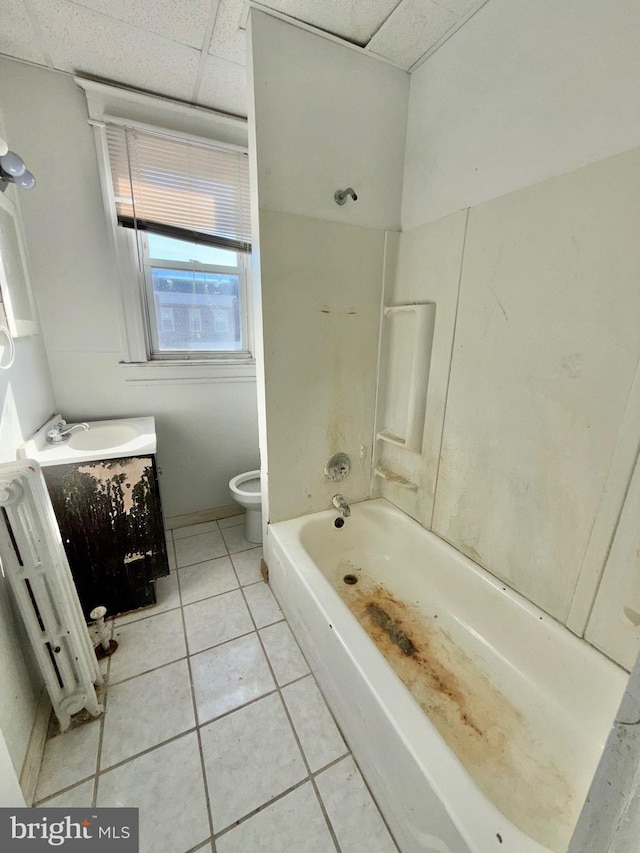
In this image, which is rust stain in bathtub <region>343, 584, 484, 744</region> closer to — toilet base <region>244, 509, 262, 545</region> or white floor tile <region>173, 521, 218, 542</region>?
toilet base <region>244, 509, 262, 545</region>

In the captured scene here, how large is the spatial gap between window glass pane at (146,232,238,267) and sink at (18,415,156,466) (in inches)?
38.1

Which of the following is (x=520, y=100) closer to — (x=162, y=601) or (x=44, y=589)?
(x=44, y=589)

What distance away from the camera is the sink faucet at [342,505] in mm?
1698

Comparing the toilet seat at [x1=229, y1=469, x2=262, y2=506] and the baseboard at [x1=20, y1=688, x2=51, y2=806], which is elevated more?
the toilet seat at [x1=229, y1=469, x2=262, y2=506]

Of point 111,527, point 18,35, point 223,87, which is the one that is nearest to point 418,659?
point 111,527

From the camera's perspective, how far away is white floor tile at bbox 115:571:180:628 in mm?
1594

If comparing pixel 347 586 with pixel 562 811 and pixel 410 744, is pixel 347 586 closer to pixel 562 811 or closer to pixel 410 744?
pixel 410 744

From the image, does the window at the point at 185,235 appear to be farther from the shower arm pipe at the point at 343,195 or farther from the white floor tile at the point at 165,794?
the white floor tile at the point at 165,794

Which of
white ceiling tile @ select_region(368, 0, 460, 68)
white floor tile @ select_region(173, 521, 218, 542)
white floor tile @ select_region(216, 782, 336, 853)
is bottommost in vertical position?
white floor tile @ select_region(216, 782, 336, 853)

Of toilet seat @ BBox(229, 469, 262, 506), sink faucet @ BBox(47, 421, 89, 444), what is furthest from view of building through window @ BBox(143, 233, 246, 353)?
toilet seat @ BBox(229, 469, 262, 506)

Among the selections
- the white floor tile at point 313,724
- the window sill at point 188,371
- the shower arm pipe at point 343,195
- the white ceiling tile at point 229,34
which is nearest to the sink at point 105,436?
the window sill at point 188,371

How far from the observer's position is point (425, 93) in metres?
1.42

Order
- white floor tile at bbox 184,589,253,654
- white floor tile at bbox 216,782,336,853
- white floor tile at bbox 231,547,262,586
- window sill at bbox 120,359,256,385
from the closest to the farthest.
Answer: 1. white floor tile at bbox 216,782,336,853
2. white floor tile at bbox 184,589,253,654
3. white floor tile at bbox 231,547,262,586
4. window sill at bbox 120,359,256,385

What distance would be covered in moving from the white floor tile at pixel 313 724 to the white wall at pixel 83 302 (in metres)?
1.39
